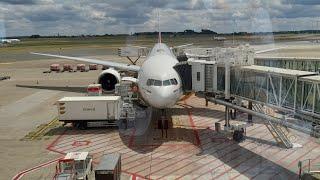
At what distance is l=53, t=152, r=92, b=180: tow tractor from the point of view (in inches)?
791

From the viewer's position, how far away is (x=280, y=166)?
22.2m

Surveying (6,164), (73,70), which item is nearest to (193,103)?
(6,164)

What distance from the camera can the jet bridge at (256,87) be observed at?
19.3 metres

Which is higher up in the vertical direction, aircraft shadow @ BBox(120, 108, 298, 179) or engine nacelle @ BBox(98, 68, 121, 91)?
engine nacelle @ BBox(98, 68, 121, 91)

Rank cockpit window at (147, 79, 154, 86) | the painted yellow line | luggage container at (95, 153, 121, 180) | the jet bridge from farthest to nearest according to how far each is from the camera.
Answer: the painted yellow line → cockpit window at (147, 79, 154, 86) → the jet bridge → luggage container at (95, 153, 121, 180)

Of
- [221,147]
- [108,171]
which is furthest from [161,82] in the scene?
[108,171]

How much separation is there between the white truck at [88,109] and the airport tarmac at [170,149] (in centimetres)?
112

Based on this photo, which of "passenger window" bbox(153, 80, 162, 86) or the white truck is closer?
"passenger window" bbox(153, 80, 162, 86)

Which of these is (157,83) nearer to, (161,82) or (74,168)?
(161,82)

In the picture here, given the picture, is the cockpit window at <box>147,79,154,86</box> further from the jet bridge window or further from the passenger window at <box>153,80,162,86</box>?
the jet bridge window

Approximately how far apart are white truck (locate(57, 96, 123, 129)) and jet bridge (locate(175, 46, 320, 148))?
636 cm

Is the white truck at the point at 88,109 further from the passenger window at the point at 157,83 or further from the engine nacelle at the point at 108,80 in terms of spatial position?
the engine nacelle at the point at 108,80

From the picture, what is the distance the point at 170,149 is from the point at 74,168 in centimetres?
733

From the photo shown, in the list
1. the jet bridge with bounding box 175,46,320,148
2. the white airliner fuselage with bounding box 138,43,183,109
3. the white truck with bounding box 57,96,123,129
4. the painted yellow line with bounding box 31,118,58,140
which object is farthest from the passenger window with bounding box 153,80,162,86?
the painted yellow line with bounding box 31,118,58,140
